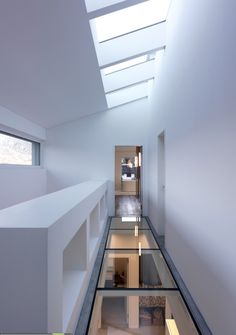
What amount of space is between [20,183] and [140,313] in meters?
3.60

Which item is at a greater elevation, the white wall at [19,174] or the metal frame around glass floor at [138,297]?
the white wall at [19,174]

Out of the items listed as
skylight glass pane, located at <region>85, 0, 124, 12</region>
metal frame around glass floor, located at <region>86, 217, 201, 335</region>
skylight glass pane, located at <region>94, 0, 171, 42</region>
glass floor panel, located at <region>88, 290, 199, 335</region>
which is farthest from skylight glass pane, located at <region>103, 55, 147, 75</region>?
glass floor panel, located at <region>88, 290, 199, 335</region>

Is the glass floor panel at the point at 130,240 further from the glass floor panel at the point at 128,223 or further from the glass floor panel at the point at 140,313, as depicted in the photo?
the glass floor panel at the point at 140,313

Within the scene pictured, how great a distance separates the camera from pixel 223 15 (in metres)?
1.78

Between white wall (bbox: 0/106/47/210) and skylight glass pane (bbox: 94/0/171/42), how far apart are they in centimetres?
204

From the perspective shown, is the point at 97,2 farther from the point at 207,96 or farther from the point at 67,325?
the point at 67,325

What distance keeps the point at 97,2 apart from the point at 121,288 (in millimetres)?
3143

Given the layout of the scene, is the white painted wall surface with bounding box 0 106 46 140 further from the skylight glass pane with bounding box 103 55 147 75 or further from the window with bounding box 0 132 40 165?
the skylight glass pane with bounding box 103 55 147 75

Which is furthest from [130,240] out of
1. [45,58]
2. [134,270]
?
[45,58]

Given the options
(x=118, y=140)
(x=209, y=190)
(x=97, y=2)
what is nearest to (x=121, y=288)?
(x=209, y=190)

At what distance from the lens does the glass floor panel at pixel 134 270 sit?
293 centimetres

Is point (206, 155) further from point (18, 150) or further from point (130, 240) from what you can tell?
point (18, 150)

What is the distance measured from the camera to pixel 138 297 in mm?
2672

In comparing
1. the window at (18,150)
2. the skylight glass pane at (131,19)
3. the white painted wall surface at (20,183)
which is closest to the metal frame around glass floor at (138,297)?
the white painted wall surface at (20,183)
